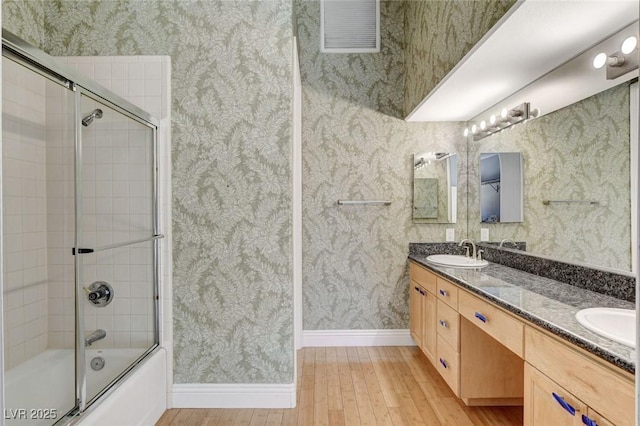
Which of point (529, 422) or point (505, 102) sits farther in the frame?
point (505, 102)

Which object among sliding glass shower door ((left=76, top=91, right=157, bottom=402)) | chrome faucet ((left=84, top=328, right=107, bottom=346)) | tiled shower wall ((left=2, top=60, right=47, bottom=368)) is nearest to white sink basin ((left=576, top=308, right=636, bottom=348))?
sliding glass shower door ((left=76, top=91, right=157, bottom=402))

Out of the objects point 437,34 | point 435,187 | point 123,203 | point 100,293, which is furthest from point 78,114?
point 435,187

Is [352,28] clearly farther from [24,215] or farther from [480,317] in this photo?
[24,215]

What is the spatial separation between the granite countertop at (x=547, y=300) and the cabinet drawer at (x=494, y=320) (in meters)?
0.05

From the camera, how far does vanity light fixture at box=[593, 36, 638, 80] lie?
1.55m

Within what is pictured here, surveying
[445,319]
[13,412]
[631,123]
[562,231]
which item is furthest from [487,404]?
[13,412]

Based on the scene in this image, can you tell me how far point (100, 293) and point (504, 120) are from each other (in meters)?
2.87

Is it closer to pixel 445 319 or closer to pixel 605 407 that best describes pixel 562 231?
pixel 445 319

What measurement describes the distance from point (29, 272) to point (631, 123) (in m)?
3.19

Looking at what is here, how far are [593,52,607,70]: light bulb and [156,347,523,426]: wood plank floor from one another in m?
1.94

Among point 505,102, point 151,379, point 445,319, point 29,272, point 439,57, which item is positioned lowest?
point 151,379

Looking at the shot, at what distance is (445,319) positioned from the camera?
2.39 m

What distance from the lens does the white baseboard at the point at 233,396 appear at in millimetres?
2266

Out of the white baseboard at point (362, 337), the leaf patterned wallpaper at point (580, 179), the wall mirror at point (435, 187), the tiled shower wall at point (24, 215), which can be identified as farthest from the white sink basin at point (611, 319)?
the tiled shower wall at point (24, 215)
